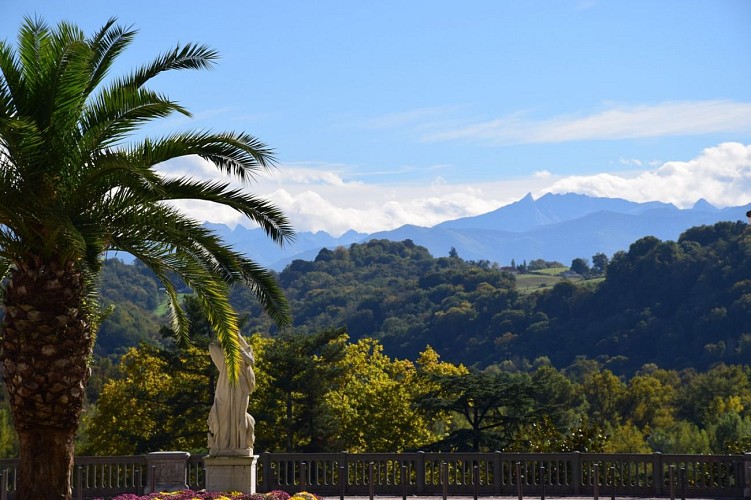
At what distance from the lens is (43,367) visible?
49.9 ft

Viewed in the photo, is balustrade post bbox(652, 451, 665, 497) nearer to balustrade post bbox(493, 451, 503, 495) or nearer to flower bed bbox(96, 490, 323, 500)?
balustrade post bbox(493, 451, 503, 495)

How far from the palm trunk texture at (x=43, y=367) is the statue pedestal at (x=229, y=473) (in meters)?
4.31

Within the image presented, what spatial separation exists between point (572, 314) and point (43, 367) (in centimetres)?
10594

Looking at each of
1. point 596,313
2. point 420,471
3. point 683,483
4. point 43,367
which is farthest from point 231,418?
point 596,313

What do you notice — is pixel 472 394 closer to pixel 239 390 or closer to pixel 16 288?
pixel 239 390

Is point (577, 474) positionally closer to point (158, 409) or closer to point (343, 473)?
point (343, 473)

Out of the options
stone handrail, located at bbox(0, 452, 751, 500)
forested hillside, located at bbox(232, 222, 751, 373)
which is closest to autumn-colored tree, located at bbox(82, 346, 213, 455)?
stone handrail, located at bbox(0, 452, 751, 500)

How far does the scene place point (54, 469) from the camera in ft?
50.5

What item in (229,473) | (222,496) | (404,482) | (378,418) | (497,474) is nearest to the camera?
(222,496)

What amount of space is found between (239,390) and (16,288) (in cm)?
535

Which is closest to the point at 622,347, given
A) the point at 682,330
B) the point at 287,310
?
the point at 682,330

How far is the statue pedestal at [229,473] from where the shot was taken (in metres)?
19.6

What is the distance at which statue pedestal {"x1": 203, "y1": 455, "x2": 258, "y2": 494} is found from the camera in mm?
19578

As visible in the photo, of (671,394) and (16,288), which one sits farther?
(671,394)
